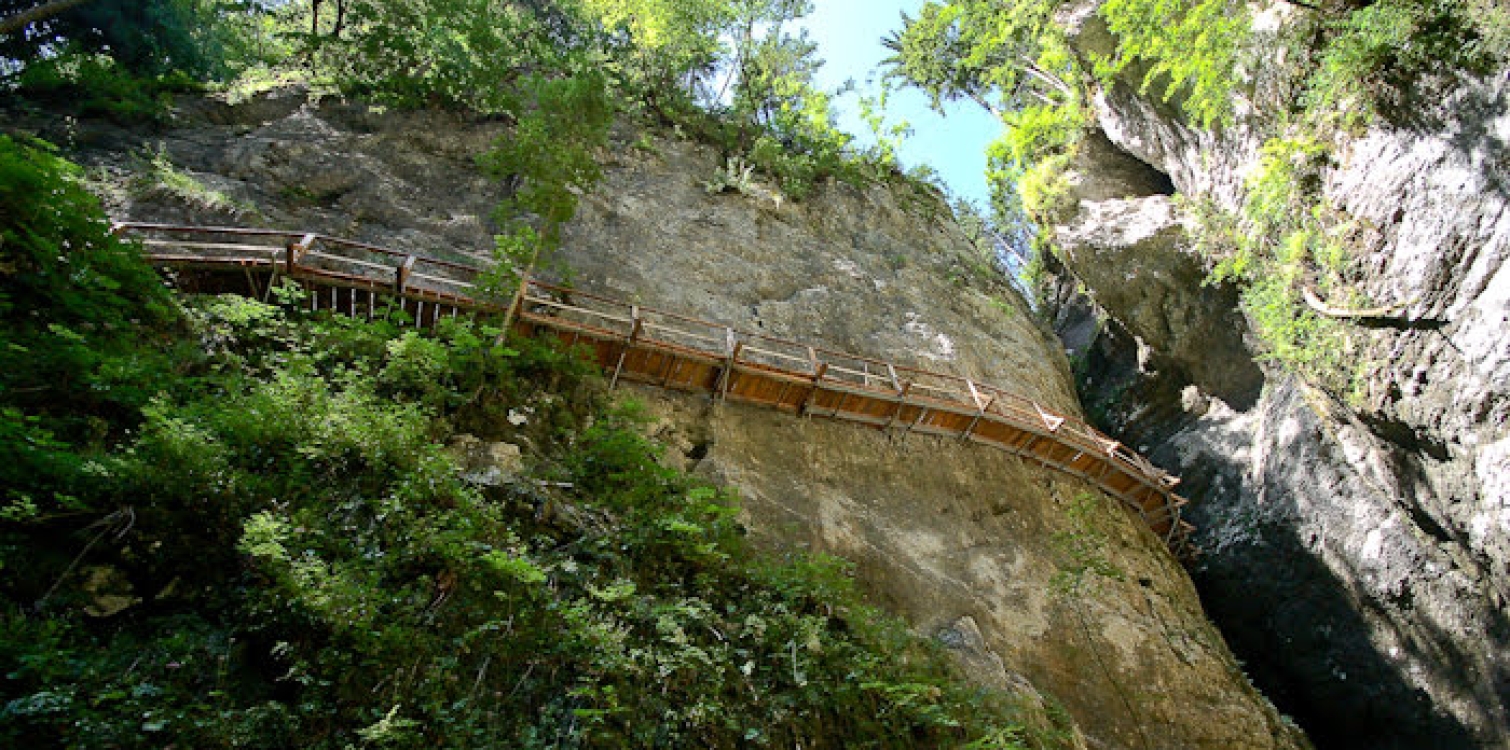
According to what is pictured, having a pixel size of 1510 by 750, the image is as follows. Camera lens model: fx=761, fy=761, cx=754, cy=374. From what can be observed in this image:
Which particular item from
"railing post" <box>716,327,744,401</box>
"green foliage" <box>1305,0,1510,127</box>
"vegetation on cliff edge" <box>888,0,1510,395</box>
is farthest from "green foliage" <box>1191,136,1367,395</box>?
"railing post" <box>716,327,744,401</box>

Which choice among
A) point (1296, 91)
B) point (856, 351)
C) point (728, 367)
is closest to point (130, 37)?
point (728, 367)

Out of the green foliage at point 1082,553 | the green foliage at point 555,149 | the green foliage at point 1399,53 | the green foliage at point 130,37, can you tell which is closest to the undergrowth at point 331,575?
the green foliage at point 555,149

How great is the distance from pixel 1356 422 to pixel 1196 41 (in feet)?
23.1

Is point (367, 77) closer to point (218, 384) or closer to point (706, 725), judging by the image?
point (218, 384)

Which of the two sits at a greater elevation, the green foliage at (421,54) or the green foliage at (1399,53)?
the green foliage at (1399,53)

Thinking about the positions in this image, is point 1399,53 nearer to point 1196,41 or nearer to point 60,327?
point 1196,41

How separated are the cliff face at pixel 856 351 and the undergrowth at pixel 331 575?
282cm

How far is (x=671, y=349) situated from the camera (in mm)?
11828

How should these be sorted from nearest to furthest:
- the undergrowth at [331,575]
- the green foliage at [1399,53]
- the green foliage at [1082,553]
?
the undergrowth at [331,575]
the green foliage at [1399,53]
the green foliage at [1082,553]

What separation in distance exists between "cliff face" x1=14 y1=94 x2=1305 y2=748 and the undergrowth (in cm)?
282

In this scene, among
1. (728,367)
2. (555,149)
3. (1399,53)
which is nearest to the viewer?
(1399,53)

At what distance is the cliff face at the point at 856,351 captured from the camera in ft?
37.5

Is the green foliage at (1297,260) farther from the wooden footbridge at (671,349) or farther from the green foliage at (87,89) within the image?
the green foliage at (87,89)

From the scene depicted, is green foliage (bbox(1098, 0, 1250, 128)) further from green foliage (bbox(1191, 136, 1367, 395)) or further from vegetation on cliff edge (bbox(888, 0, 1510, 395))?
green foliage (bbox(1191, 136, 1367, 395))
